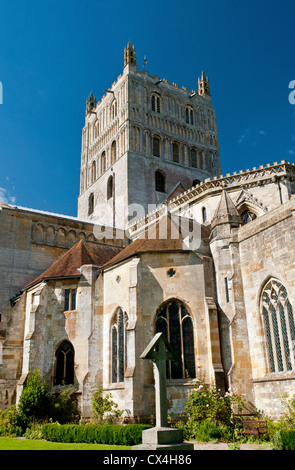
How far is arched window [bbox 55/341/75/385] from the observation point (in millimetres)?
22812

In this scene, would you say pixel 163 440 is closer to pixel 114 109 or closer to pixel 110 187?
pixel 110 187

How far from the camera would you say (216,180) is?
32719mm

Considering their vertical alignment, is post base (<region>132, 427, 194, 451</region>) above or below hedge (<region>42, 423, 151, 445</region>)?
above

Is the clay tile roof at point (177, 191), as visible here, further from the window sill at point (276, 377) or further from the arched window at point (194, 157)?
the window sill at point (276, 377)

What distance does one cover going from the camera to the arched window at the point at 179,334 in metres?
20.2

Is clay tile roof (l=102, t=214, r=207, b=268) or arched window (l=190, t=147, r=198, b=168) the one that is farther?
arched window (l=190, t=147, r=198, b=168)

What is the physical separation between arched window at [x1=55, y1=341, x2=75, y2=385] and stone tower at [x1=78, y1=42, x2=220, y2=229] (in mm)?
20612

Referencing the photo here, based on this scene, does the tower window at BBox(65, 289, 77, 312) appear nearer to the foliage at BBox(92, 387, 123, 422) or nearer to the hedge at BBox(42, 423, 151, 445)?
the foliage at BBox(92, 387, 123, 422)

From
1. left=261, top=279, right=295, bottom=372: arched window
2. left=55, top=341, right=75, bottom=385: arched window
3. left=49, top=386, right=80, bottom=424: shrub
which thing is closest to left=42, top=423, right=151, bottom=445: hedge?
left=49, top=386, right=80, bottom=424: shrub

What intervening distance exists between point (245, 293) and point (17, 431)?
12.1 m

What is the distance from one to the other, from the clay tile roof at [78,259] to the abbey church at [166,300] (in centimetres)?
11

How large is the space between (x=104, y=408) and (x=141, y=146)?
31966mm
